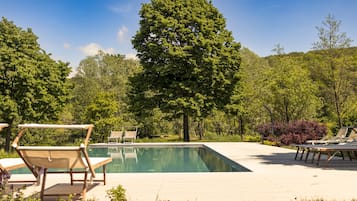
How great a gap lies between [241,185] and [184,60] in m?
14.5

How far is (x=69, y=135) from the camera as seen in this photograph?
835 inches

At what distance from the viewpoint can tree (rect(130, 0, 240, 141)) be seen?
1870 cm

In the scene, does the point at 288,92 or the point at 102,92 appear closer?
the point at 288,92

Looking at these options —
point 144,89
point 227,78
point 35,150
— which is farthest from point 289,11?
point 35,150

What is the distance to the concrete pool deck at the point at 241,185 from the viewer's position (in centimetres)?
402

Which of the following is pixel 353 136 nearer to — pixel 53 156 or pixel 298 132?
pixel 298 132

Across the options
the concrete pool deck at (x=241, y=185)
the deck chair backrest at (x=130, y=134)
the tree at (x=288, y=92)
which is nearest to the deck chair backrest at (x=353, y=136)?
the concrete pool deck at (x=241, y=185)

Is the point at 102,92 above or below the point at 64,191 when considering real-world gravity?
above

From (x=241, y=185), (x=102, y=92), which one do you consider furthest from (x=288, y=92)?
(x=241, y=185)

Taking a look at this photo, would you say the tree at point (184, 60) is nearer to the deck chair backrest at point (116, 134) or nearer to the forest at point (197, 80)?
the forest at point (197, 80)

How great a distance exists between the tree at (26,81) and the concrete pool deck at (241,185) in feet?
30.3

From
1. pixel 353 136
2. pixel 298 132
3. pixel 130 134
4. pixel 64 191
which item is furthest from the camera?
pixel 130 134

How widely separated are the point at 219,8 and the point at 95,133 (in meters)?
11.3

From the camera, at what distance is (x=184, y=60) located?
1883cm
